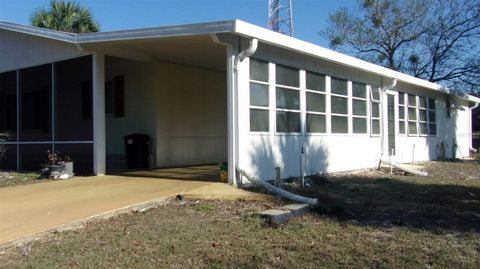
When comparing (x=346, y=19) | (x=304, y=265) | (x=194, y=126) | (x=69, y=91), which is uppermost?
(x=346, y=19)

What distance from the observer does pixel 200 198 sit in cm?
918

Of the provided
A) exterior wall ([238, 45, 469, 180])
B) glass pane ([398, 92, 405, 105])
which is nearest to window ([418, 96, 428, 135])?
exterior wall ([238, 45, 469, 180])

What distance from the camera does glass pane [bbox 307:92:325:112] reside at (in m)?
12.6

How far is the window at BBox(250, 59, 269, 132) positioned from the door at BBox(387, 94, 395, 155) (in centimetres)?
742

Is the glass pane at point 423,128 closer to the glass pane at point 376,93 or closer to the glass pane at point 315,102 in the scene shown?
the glass pane at point 376,93

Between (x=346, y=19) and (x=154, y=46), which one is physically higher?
(x=346, y=19)

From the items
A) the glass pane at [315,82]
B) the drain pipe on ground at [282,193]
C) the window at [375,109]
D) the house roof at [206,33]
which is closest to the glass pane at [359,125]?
the window at [375,109]

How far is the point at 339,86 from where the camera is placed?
46.3 feet

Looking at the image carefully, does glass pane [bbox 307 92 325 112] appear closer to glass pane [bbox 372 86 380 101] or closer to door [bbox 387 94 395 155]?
glass pane [bbox 372 86 380 101]

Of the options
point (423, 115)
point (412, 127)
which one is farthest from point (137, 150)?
point (423, 115)

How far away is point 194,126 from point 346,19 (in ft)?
74.3

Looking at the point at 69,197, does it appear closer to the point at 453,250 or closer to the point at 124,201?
the point at 124,201

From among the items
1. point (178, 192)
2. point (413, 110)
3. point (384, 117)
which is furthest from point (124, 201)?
point (413, 110)

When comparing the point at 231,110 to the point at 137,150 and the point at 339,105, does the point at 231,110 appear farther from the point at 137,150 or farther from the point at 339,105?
the point at 137,150
